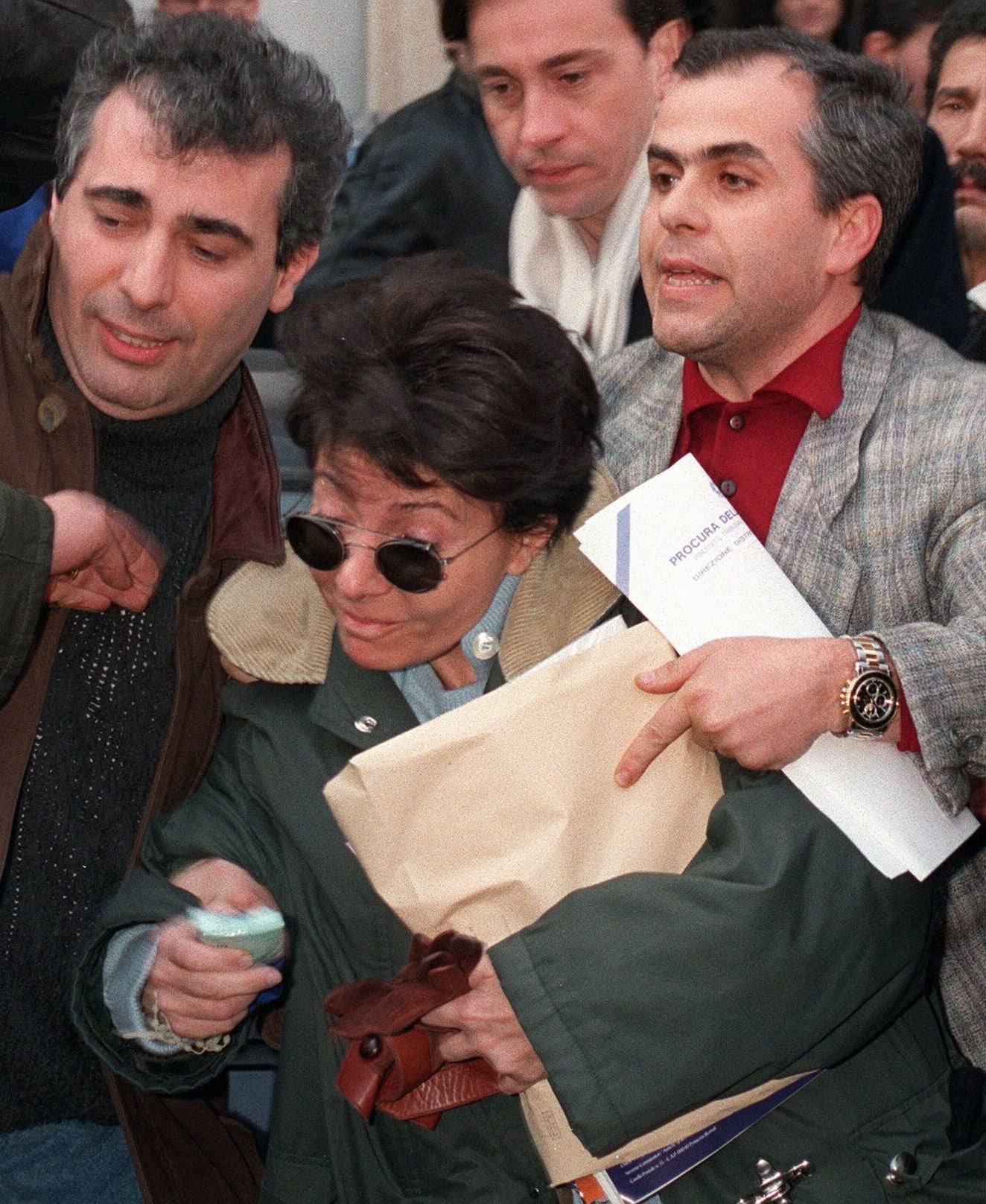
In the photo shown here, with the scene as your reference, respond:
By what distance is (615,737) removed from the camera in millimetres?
2439

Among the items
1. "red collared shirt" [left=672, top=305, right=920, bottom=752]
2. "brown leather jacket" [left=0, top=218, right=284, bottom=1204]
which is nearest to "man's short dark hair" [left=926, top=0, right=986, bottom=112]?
"red collared shirt" [left=672, top=305, right=920, bottom=752]

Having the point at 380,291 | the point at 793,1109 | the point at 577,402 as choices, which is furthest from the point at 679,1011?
the point at 380,291

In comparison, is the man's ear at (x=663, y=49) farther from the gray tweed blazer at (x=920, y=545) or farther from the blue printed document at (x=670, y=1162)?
the blue printed document at (x=670, y=1162)

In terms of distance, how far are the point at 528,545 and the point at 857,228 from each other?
81 centimetres

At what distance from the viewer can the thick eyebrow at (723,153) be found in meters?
2.98

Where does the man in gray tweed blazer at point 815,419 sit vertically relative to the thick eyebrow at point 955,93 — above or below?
below

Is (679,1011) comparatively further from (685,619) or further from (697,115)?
(697,115)

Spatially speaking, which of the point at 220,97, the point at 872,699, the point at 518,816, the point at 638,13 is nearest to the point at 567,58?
the point at 638,13

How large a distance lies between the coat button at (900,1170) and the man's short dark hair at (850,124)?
4.67 feet

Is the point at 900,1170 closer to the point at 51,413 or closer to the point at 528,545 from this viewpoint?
the point at 528,545

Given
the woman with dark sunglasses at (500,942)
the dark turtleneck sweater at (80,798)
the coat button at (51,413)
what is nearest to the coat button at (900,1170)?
the woman with dark sunglasses at (500,942)

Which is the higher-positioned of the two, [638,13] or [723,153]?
[638,13]

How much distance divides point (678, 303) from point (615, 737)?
0.87 m

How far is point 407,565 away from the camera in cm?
265
